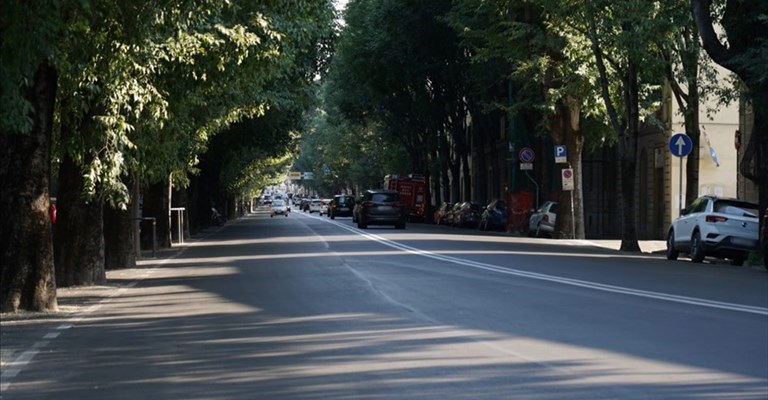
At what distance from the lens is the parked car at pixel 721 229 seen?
24984 millimetres

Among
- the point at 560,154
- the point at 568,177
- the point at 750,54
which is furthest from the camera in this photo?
the point at 560,154

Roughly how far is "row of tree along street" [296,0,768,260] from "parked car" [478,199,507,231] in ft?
4.20

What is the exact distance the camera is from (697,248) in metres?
25.6

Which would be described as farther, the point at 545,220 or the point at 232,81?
the point at 545,220

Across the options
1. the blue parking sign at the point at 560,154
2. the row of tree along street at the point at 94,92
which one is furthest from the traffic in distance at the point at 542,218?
the row of tree along street at the point at 94,92

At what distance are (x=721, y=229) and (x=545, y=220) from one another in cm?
1757

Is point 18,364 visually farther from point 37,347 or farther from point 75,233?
point 75,233

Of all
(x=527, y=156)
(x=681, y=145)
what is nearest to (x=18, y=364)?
(x=681, y=145)

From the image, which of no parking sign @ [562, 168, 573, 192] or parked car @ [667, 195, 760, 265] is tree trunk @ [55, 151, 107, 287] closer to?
parked car @ [667, 195, 760, 265]

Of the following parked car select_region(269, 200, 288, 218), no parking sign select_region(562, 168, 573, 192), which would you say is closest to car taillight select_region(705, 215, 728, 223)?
no parking sign select_region(562, 168, 573, 192)

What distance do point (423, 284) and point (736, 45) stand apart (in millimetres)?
11521

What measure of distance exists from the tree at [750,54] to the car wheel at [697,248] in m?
1.49

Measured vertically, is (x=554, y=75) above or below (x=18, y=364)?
above

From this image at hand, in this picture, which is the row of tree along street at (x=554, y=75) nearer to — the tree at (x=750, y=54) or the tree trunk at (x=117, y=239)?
the tree at (x=750, y=54)
